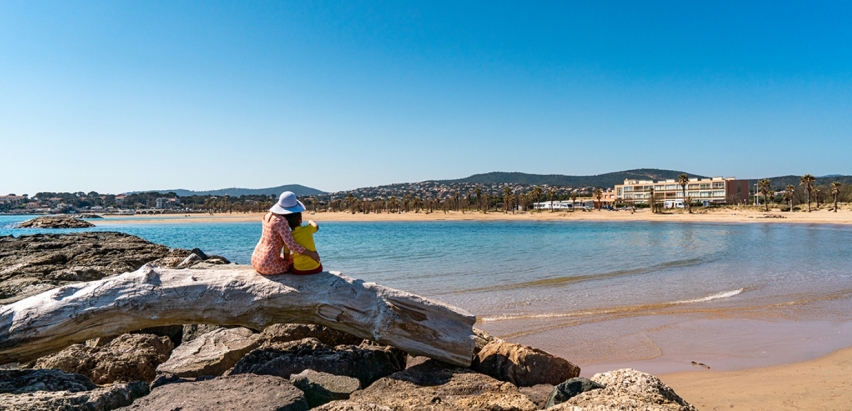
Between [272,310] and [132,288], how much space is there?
5.06ft

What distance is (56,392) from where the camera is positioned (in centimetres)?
383

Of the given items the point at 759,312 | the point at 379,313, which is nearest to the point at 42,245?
the point at 379,313

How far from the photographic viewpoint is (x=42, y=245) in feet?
70.5

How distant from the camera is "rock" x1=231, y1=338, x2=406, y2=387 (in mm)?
4898

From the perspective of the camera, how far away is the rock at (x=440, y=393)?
4031 millimetres

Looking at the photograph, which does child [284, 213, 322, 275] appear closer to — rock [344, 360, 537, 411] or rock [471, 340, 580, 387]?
rock [344, 360, 537, 411]

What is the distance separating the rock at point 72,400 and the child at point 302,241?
80.6 inches

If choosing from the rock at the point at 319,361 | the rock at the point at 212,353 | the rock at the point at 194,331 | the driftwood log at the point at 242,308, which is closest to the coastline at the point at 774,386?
the driftwood log at the point at 242,308

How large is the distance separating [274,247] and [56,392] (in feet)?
7.66

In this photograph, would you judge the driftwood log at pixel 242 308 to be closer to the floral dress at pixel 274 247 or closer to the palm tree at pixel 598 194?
the floral dress at pixel 274 247

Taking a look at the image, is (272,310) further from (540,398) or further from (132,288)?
(540,398)

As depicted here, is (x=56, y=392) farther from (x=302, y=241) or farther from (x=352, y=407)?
(x=302, y=241)

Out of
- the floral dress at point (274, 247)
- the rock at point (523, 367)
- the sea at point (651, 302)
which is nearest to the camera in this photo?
the rock at point (523, 367)

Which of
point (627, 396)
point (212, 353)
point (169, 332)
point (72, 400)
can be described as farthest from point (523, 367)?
point (169, 332)
